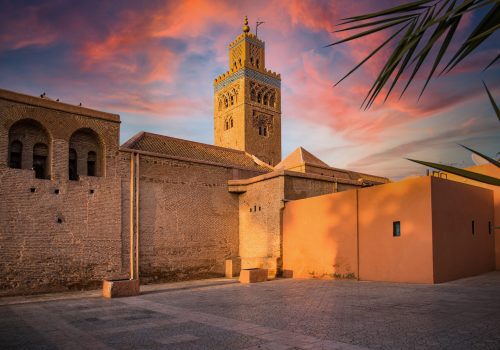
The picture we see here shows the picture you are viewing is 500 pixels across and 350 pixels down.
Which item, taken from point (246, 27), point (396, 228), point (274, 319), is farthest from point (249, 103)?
point (274, 319)

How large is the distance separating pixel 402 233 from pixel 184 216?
8.76 m

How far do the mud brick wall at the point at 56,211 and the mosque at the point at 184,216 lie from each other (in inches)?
1.4

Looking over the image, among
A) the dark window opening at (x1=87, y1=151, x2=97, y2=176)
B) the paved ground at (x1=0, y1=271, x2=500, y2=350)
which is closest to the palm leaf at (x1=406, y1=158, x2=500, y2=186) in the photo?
the paved ground at (x1=0, y1=271, x2=500, y2=350)

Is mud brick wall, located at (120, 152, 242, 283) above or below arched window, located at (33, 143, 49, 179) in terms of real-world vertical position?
below

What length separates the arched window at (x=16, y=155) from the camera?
13237 millimetres

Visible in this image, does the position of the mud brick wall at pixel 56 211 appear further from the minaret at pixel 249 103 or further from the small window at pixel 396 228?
the minaret at pixel 249 103

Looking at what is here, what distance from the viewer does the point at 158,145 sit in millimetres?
17891

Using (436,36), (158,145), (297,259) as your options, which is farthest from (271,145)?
(436,36)

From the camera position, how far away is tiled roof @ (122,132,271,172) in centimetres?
1720

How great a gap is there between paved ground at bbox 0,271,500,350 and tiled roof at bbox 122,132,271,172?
7.51 meters

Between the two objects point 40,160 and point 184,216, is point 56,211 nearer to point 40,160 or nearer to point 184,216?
point 40,160

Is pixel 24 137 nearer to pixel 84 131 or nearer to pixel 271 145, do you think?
pixel 84 131

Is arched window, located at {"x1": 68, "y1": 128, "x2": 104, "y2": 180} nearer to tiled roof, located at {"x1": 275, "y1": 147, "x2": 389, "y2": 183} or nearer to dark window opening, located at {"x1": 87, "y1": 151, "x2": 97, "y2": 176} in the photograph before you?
dark window opening, located at {"x1": 87, "y1": 151, "x2": 97, "y2": 176}

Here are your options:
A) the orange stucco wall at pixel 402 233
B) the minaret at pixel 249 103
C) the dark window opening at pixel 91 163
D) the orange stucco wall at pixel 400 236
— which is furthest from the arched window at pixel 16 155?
the minaret at pixel 249 103
